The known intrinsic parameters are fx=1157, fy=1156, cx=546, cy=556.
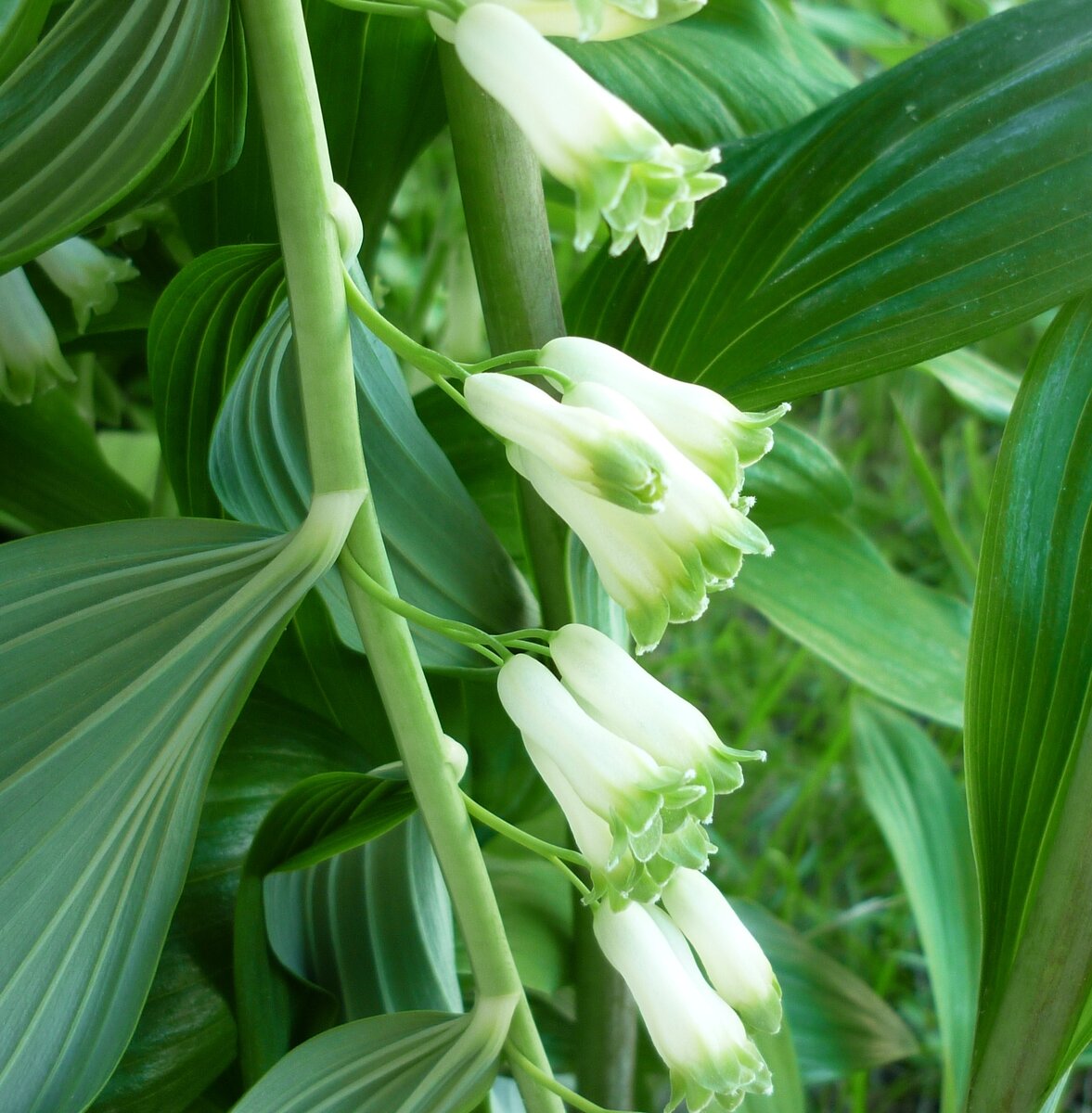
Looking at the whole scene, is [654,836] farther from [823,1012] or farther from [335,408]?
[823,1012]

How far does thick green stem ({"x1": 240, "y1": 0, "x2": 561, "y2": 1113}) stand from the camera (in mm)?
Result: 319

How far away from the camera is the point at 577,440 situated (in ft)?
0.92

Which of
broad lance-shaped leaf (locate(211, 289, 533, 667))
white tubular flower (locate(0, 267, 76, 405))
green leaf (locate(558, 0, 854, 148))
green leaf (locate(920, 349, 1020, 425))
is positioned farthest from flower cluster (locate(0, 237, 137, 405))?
green leaf (locate(920, 349, 1020, 425))

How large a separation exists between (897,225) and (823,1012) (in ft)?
1.80

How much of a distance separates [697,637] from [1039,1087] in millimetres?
872

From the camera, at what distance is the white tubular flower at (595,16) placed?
0.89 feet

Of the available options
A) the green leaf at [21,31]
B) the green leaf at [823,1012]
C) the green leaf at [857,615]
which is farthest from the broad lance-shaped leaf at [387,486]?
the green leaf at [823,1012]

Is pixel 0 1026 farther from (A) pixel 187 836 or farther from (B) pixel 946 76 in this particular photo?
(B) pixel 946 76

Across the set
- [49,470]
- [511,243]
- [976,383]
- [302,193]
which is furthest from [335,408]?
[976,383]

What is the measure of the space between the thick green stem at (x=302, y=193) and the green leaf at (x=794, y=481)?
14.7 inches

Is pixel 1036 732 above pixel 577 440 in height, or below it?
below

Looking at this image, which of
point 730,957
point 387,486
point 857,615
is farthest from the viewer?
point 857,615

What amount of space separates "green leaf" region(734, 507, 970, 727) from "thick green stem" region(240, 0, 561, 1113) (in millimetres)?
385

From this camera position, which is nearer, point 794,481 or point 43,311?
point 43,311
